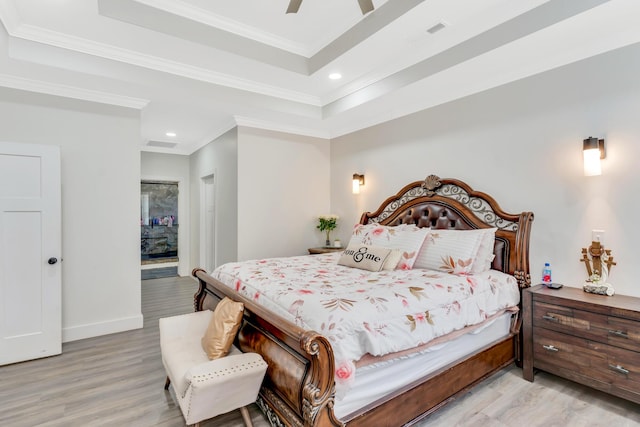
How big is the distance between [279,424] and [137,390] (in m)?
1.40

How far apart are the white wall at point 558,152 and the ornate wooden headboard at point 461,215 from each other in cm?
13

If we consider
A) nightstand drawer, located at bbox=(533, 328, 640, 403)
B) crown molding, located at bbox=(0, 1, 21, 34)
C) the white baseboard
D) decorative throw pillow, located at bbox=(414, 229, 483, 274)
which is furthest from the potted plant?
crown molding, located at bbox=(0, 1, 21, 34)

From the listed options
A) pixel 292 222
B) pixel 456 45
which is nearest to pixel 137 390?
pixel 292 222

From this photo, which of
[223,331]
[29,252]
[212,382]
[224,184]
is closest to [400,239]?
[223,331]

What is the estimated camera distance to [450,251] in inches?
115

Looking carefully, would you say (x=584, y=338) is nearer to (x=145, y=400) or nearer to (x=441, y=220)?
(x=441, y=220)

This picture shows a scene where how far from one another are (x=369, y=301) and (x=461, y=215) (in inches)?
76.5

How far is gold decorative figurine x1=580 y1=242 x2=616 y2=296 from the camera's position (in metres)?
2.45

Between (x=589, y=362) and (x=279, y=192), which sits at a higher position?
(x=279, y=192)

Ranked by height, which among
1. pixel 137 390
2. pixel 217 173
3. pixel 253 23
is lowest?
pixel 137 390

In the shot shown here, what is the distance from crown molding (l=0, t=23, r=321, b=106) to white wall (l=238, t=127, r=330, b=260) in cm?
87

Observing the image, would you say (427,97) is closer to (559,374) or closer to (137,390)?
(559,374)

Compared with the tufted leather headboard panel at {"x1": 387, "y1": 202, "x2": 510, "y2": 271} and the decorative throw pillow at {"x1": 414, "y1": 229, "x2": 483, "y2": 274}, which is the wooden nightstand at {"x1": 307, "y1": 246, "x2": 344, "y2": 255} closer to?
the tufted leather headboard panel at {"x1": 387, "y1": 202, "x2": 510, "y2": 271}

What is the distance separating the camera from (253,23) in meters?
2.90
